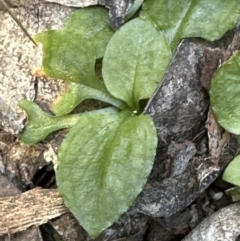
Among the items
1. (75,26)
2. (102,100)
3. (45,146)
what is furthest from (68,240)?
(75,26)

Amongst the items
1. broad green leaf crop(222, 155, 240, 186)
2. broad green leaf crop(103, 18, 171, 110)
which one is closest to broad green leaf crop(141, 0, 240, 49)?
broad green leaf crop(103, 18, 171, 110)

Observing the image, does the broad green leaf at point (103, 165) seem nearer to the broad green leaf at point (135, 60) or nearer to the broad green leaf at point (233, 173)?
the broad green leaf at point (135, 60)

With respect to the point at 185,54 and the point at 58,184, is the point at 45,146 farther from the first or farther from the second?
the point at 185,54

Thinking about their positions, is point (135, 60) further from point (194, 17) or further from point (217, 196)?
point (217, 196)

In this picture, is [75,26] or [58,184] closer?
[58,184]

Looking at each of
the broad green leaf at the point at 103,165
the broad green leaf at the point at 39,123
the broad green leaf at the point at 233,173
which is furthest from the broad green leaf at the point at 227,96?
the broad green leaf at the point at 39,123

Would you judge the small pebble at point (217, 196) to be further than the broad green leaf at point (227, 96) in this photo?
Yes

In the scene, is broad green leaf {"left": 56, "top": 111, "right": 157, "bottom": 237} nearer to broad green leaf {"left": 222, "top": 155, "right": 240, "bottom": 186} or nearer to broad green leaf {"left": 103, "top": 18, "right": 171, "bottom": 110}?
broad green leaf {"left": 103, "top": 18, "right": 171, "bottom": 110}

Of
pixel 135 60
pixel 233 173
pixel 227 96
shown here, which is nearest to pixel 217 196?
pixel 233 173
